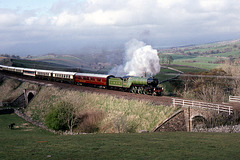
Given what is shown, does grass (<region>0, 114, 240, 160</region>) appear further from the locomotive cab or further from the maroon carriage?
the maroon carriage

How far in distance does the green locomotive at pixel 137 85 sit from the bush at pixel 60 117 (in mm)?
10354

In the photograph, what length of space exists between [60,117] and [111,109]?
8.39 metres

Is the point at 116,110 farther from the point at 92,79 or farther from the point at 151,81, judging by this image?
the point at 92,79

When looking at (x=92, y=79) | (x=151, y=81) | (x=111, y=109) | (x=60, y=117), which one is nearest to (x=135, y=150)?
(x=111, y=109)

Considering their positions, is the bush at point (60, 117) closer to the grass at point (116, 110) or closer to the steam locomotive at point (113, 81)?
the grass at point (116, 110)

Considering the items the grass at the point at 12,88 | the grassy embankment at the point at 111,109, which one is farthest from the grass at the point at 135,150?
the grass at the point at 12,88

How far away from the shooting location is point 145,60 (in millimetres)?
50688

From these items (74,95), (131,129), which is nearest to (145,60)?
(74,95)

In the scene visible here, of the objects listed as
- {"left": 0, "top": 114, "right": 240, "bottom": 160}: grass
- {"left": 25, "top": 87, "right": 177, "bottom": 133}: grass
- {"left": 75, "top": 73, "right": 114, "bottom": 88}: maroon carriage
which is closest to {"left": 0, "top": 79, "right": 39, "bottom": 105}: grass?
{"left": 75, "top": 73, "right": 114, "bottom": 88}: maroon carriage

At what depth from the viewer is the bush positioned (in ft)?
125

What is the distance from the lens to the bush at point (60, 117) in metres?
38.2

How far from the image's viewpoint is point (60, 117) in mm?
38375

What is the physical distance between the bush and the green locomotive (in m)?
10.4

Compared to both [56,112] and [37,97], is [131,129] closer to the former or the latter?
[56,112]
